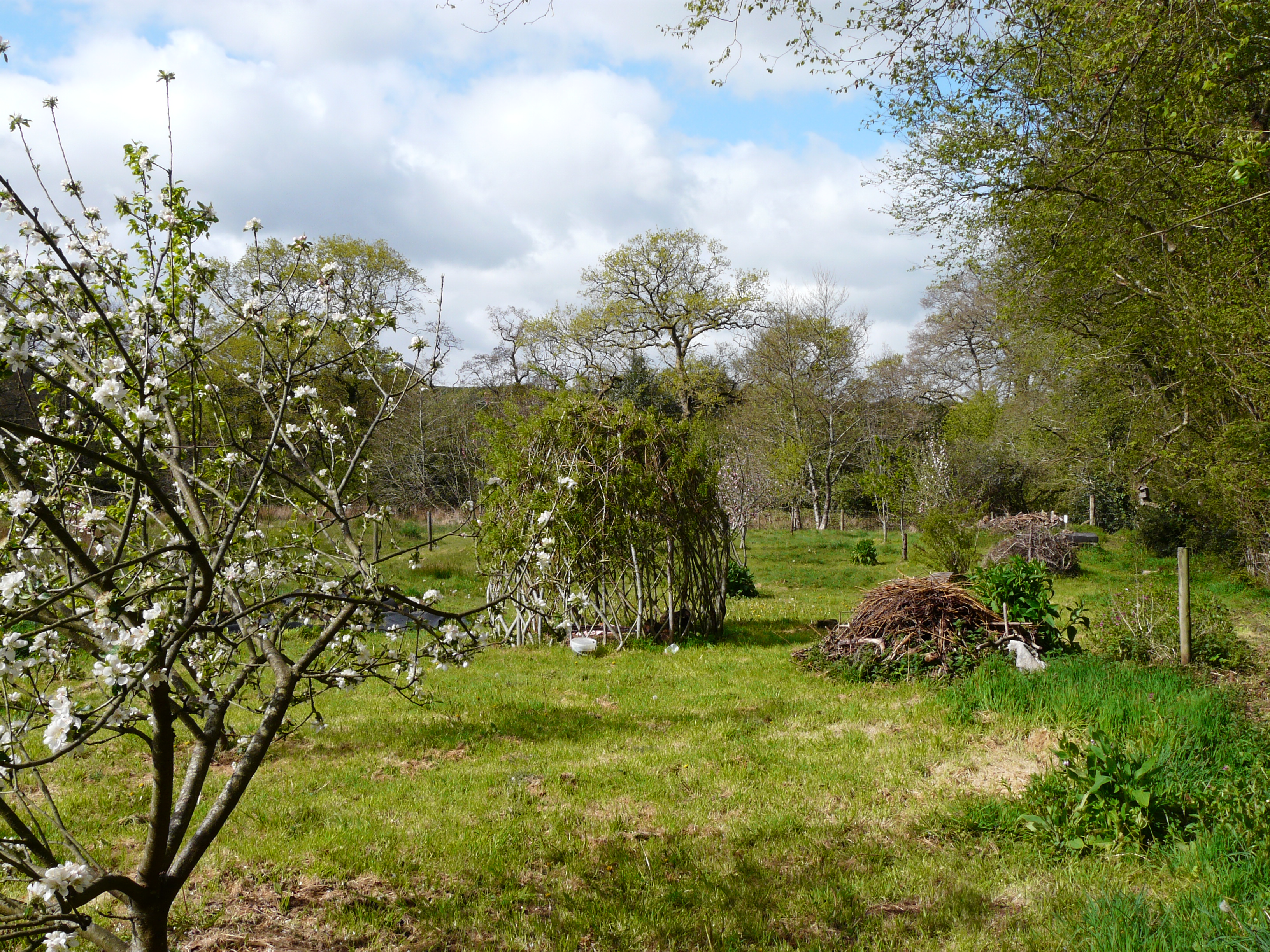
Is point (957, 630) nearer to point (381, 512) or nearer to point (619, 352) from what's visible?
point (381, 512)

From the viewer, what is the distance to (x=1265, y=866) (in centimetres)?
314

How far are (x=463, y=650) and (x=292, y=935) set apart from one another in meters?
1.47

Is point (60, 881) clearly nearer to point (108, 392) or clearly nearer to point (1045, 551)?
point (108, 392)

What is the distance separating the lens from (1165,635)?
278 inches

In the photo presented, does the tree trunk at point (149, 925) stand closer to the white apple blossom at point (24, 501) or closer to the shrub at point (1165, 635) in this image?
the white apple blossom at point (24, 501)

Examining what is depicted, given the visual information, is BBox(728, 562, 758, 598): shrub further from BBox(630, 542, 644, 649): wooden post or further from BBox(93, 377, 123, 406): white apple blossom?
BBox(93, 377, 123, 406): white apple blossom

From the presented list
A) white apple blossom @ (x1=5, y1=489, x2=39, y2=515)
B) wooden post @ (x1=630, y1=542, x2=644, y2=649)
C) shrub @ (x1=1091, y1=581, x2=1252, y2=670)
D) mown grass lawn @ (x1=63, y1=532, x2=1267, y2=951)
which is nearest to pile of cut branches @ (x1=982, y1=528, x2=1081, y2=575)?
shrub @ (x1=1091, y1=581, x2=1252, y2=670)

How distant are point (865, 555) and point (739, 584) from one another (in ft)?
19.1

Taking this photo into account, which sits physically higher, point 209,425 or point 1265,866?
point 209,425

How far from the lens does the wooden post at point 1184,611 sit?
671cm

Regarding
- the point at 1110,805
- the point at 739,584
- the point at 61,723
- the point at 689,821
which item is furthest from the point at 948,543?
the point at 61,723

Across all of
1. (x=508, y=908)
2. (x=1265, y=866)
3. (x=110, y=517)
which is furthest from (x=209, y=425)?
(x=1265, y=866)

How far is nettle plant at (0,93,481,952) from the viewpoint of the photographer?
1.95 meters

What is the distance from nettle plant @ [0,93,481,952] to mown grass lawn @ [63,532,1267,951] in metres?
1.00
